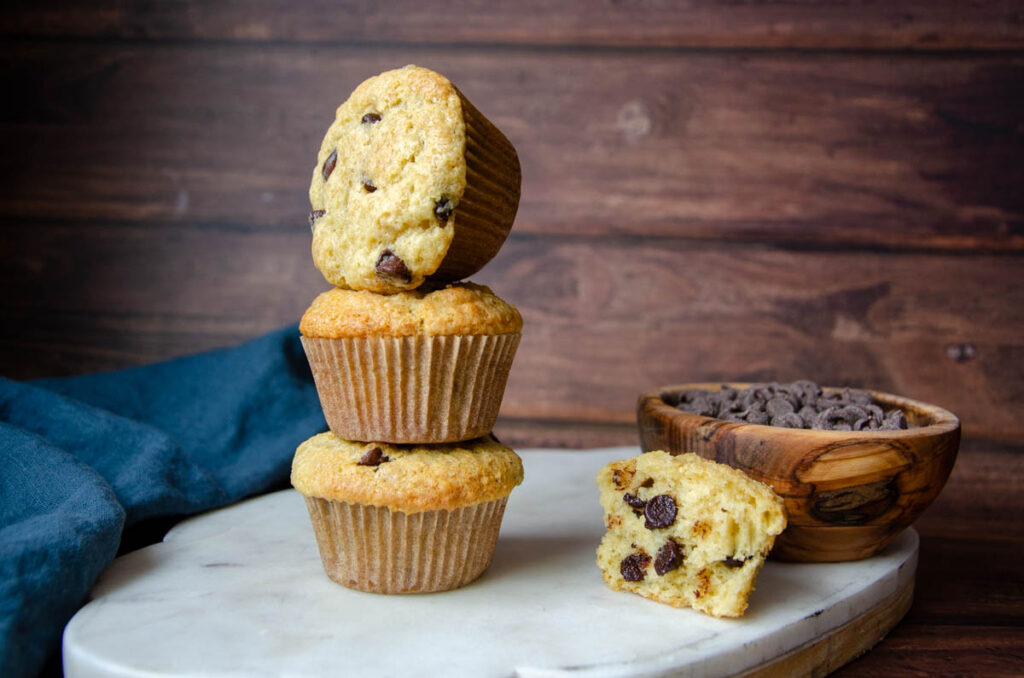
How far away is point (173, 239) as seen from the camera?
9.11ft

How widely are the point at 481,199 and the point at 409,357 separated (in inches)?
11.3

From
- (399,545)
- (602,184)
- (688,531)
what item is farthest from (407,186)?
(602,184)

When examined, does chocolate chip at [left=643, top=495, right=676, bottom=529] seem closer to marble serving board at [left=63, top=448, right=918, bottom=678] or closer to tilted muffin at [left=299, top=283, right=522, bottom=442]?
marble serving board at [left=63, top=448, right=918, bottom=678]

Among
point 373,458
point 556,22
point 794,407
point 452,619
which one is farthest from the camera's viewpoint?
point 556,22

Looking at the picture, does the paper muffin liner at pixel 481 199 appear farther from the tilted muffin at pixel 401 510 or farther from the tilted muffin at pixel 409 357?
the tilted muffin at pixel 401 510

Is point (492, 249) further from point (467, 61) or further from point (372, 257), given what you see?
point (467, 61)

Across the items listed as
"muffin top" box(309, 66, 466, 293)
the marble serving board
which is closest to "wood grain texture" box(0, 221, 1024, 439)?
the marble serving board

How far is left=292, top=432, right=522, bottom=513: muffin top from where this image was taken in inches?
54.5

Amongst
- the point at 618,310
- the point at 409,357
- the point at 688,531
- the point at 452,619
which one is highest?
the point at 409,357

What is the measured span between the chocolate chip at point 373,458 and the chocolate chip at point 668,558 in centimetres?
47

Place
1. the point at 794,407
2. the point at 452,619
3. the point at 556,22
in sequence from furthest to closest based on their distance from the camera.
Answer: the point at 556,22 → the point at 794,407 → the point at 452,619

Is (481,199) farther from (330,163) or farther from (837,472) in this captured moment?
(837,472)

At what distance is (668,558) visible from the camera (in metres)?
1.35

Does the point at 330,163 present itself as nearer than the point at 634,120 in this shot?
Yes
